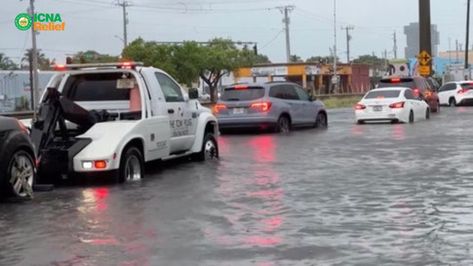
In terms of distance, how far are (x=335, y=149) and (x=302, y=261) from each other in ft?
34.6

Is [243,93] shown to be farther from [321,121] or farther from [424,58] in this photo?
[424,58]

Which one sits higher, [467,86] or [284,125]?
[467,86]

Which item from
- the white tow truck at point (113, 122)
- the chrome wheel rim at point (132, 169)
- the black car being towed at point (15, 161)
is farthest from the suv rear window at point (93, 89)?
the black car being towed at point (15, 161)

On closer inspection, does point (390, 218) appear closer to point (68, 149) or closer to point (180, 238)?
point (180, 238)

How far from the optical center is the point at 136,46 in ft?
233

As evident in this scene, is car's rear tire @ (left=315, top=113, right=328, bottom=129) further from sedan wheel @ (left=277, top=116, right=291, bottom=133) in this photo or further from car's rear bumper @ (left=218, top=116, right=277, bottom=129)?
car's rear bumper @ (left=218, top=116, right=277, bottom=129)

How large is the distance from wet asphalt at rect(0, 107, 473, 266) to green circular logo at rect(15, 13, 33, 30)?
139ft

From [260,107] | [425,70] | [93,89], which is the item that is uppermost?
[425,70]

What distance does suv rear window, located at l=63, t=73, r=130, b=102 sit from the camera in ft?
43.4

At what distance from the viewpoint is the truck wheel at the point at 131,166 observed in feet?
38.4

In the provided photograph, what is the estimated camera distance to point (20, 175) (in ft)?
34.0

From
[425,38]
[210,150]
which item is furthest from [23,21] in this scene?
[210,150]

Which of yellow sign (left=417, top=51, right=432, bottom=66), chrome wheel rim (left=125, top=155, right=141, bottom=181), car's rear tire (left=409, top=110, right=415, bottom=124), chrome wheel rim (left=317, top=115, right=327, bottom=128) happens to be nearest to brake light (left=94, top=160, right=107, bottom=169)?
chrome wheel rim (left=125, top=155, right=141, bottom=181)

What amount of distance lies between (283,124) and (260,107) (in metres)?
1.16
